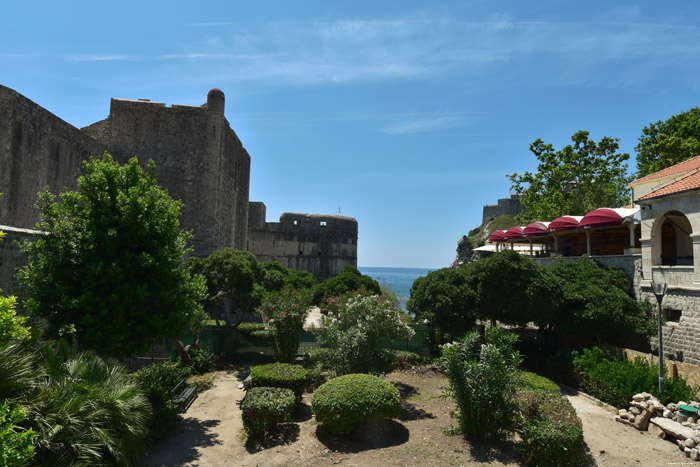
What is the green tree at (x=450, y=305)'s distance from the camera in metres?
15.6

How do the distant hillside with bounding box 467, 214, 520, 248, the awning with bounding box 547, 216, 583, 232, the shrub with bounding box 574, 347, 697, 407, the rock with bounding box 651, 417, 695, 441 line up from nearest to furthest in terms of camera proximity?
1. the rock with bounding box 651, 417, 695, 441
2. the shrub with bounding box 574, 347, 697, 407
3. the awning with bounding box 547, 216, 583, 232
4. the distant hillside with bounding box 467, 214, 520, 248

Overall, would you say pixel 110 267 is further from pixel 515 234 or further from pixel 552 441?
pixel 515 234

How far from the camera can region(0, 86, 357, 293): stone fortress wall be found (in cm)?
1312

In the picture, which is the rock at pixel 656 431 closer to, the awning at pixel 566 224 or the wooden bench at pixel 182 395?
the awning at pixel 566 224

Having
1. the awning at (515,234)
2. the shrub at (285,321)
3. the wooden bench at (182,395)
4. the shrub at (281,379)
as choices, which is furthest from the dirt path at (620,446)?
the awning at (515,234)

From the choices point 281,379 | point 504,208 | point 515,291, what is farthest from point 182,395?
point 504,208

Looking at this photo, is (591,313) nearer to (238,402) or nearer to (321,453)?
(321,453)

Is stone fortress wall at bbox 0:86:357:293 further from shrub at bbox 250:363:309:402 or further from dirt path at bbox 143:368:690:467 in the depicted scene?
shrub at bbox 250:363:309:402

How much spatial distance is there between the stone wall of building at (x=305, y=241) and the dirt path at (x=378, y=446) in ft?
111

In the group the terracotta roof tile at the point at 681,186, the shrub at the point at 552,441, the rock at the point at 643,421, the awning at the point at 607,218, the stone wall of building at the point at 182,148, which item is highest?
the stone wall of building at the point at 182,148

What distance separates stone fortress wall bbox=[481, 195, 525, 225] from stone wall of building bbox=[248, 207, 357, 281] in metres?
42.7

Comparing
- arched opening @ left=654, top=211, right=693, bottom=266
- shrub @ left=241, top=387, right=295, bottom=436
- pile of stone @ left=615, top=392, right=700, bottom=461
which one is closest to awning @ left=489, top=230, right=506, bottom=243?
arched opening @ left=654, top=211, right=693, bottom=266

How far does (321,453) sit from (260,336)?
875cm

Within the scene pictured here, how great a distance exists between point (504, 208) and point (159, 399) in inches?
3144
